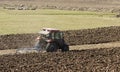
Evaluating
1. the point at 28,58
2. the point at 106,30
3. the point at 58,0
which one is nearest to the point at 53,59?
the point at 28,58

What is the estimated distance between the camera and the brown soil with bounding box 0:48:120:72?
2302 cm

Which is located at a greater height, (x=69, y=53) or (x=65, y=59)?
(x=65, y=59)

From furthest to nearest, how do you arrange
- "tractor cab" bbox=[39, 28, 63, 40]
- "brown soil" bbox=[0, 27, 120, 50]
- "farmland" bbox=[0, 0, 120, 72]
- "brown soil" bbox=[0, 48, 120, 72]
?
1. "brown soil" bbox=[0, 27, 120, 50]
2. "tractor cab" bbox=[39, 28, 63, 40]
3. "farmland" bbox=[0, 0, 120, 72]
4. "brown soil" bbox=[0, 48, 120, 72]

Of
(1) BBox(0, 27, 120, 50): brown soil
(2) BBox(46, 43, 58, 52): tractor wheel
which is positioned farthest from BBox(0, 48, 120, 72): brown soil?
(1) BBox(0, 27, 120, 50): brown soil

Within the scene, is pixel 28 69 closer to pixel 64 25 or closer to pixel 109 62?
pixel 109 62

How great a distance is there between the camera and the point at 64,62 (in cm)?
2542

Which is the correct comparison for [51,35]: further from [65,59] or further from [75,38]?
[75,38]

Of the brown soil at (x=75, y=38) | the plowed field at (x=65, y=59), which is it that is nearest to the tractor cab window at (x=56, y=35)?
the plowed field at (x=65, y=59)

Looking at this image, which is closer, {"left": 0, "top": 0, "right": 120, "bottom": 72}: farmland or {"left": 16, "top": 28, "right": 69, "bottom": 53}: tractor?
{"left": 0, "top": 0, "right": 120, "bottom": 72}: farmland

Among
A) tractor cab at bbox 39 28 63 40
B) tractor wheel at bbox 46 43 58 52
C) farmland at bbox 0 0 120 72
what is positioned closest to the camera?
farmland at bbox 0 0 120 72

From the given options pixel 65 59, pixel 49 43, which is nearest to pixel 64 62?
pixel 65 59

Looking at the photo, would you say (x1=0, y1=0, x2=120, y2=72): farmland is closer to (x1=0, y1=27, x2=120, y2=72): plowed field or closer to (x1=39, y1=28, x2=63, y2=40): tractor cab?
(x1=0, y1=27, x2=120, y2=72): plowed field

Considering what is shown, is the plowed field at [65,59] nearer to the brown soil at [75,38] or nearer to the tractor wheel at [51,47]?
the brown soil at [75,38]

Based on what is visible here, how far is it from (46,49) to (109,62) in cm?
599
